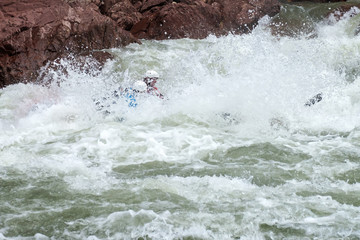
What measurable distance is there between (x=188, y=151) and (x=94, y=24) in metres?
5.82

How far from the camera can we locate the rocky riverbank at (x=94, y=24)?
31.2ft

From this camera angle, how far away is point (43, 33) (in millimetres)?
9828

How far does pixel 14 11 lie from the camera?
10.1 metres

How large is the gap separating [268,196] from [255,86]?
394cm

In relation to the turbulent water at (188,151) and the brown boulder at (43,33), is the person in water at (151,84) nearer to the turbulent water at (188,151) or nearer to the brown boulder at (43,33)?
the turbulent water at (188,151)

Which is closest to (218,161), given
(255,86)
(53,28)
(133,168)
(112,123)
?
(133,168)

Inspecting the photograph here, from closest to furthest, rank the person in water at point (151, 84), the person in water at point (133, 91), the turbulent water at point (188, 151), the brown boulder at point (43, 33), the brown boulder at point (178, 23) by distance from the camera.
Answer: the turbulent water at point (188, 151)
the person in water at point (133, 91)
the person in water at point (151, 84)
the brown boulder at point (43, 33)
the brown boulder at point (178, 23)

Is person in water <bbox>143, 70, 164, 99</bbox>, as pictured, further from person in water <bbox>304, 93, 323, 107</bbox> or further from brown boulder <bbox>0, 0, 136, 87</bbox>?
brown boulder <bbox>0, 0, 136, 87</bbox>

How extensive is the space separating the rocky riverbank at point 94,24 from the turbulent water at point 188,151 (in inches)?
22.0

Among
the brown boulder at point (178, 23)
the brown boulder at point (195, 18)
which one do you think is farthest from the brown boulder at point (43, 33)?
the brown boulder at point (195, 18)

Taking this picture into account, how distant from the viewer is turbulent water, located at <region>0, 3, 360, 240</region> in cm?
384

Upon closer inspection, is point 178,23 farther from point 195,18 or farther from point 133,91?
point 133,91

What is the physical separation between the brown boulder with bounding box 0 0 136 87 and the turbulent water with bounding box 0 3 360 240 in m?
0.49

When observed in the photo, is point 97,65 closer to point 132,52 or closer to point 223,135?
point 132,52
